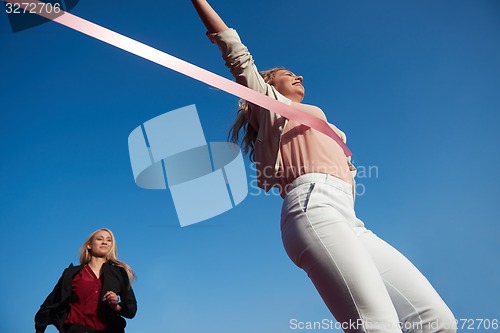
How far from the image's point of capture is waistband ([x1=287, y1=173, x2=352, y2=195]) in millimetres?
1587

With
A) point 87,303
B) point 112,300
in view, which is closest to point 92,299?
point 87,303

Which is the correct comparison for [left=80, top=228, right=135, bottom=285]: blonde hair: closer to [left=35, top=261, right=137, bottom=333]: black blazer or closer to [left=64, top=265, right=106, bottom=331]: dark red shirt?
[left=35, top=261, right=137, bottom=333]: black blazer

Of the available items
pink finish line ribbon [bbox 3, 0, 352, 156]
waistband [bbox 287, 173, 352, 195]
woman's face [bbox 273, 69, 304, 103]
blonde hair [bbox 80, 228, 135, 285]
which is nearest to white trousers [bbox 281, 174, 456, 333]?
waistband [bbox 287, 173, 352, 195]

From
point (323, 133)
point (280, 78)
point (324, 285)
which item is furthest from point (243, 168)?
point (324, 285)

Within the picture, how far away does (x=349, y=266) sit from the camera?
1377 mm

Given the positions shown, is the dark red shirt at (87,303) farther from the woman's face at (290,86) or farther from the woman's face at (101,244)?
the woman's face at (290,86)

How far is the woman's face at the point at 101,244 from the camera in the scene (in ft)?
12.1

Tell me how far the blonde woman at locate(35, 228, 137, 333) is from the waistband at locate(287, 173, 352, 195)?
2054 mm

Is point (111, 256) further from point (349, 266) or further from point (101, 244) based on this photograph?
point (349, 266)

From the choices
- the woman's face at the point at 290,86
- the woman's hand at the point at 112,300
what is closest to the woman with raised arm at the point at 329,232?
the woman's face at the point at 290,86

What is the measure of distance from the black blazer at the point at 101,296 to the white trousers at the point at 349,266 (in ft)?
6.97

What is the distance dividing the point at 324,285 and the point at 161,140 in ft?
11.4

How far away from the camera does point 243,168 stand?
457 centimetres

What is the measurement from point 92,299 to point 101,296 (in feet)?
0.20
